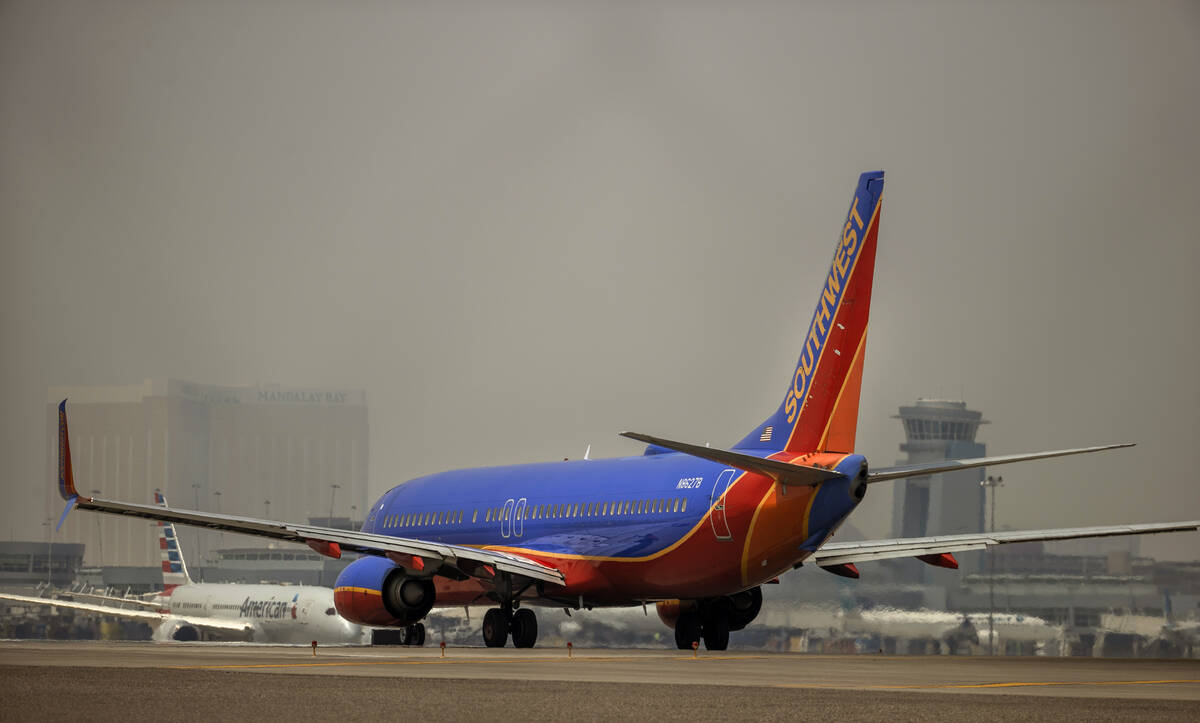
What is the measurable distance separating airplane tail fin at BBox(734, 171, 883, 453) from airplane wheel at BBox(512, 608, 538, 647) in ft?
22.4

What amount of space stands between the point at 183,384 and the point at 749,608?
37.5m

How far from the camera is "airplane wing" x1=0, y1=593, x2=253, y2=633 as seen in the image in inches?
1951

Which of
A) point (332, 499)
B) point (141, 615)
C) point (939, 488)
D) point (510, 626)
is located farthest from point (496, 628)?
point (939, 488)

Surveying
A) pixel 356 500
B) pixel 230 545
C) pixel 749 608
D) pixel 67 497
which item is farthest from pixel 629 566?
pixel 230 545

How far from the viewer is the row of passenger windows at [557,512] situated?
93.0 feet

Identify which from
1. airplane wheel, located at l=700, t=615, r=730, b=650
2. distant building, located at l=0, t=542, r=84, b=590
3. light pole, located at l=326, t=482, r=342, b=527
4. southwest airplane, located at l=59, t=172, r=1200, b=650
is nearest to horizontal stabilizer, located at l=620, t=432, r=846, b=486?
southwest airplane, located at l=59, t=172, r=1200, b=650

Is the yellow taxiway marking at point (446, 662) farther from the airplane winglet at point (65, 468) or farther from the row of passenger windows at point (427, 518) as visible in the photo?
the row of passenger windows at point (427, 518)

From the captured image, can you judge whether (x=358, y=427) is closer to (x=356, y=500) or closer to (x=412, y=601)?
(x=356, y=500)

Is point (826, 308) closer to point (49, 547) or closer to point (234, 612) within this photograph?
point (234, 612)

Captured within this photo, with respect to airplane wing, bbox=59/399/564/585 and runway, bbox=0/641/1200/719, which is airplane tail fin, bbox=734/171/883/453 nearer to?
runway, bbox=0/641/1200/719

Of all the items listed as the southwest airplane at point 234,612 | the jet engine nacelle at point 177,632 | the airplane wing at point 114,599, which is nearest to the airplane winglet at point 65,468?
the southwest airplane at point 234,612

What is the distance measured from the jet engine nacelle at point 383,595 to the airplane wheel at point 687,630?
5341 millimetres

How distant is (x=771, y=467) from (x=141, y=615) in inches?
1462

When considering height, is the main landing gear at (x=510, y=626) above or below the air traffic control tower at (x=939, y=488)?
below
